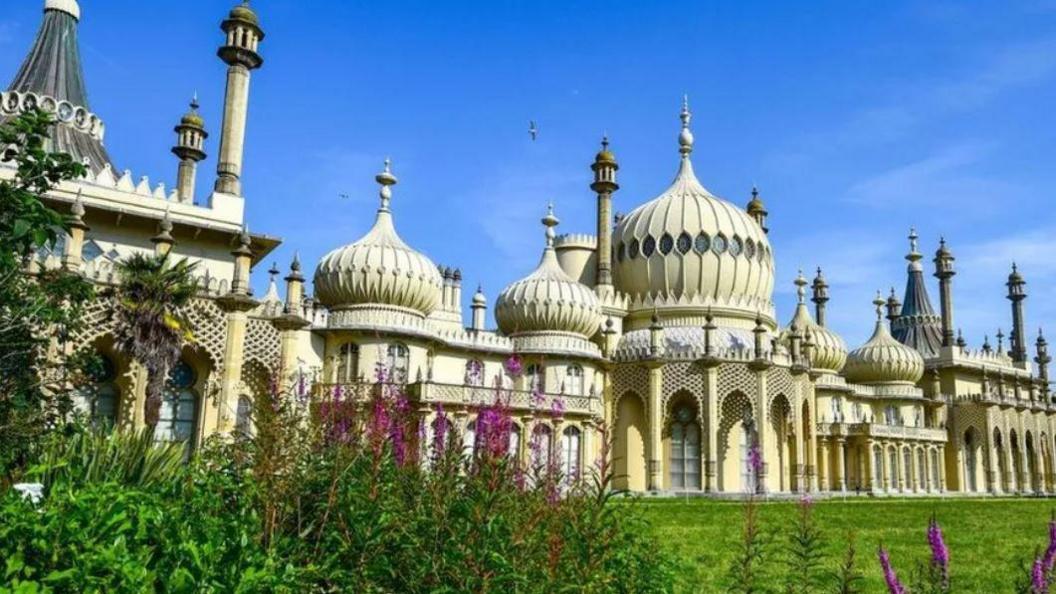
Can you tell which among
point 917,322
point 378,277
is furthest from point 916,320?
point 378,277

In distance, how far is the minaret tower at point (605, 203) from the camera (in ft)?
125

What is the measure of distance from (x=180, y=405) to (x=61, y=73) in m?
14.3

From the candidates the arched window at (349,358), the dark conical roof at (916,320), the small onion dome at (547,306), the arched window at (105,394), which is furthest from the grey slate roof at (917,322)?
the arched window at (105,394)

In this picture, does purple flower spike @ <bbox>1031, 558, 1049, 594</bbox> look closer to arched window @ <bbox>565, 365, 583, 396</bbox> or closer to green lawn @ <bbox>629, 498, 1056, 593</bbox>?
green lawn @ <bbox>629, 498, 1056, 593</bbox>

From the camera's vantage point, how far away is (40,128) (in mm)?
8180

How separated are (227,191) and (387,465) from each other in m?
22.5

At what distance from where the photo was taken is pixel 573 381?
32375 mm

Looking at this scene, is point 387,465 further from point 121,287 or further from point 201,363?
point 201,363

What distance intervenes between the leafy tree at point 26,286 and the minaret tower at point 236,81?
1468 cm

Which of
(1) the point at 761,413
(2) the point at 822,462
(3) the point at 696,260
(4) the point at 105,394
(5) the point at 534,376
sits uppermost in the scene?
(3) the point at 696,260

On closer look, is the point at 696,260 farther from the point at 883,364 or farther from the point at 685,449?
the point at 883,364

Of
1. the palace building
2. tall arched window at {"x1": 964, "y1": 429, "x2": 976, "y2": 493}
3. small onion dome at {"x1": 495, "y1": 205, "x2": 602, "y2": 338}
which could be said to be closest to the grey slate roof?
tall arched window at {"x1": 964, "y1": 429, "x2": 976, "y2": 493}

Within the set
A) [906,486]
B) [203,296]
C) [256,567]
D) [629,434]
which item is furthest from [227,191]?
[906,486]

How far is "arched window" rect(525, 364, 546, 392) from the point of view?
31.8 m
